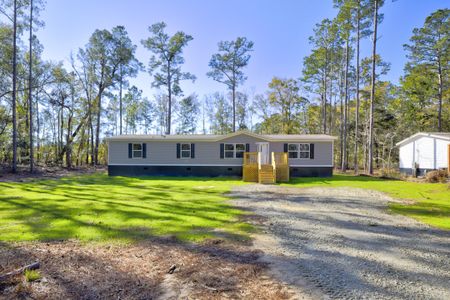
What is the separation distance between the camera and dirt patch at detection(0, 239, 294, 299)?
3.06m

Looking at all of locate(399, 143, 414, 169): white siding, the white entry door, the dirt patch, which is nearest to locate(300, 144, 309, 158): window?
the white entry door

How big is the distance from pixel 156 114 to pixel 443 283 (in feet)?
132

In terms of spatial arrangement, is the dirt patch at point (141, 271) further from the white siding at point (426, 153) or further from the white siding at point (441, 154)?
the white siding at point (426, 153)

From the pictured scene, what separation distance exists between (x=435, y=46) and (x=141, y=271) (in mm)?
26971

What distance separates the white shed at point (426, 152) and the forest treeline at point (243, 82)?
107 inches

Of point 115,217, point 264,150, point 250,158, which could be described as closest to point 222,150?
point 250,158

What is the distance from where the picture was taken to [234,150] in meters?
18.1

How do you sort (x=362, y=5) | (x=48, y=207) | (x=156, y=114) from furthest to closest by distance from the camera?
1. (x=156, y=114)
2. (x=362, y=5)
3. (x=48, y=207)

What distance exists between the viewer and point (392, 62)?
24.9m

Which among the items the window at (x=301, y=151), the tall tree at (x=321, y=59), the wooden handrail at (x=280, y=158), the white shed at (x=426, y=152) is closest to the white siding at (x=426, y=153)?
the white shed at (x=426, y=152)

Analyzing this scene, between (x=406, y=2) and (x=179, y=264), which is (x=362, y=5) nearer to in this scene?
(x=406, y=2)

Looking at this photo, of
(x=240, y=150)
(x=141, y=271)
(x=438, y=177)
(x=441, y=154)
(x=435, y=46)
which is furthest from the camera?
(x=435, y=46)

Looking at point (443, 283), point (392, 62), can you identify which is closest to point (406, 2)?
point (392, 62)

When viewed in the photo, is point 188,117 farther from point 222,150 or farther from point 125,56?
point 222,150
